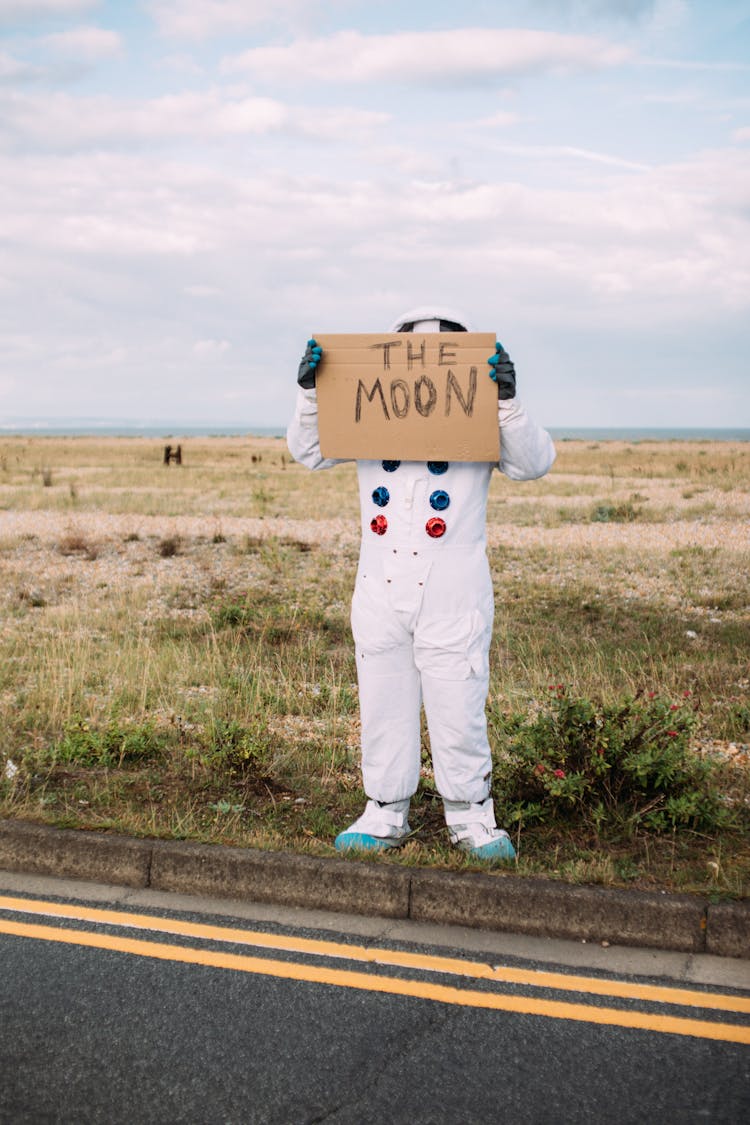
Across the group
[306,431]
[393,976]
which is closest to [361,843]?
[393,976]

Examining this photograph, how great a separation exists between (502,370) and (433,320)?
1.65 ft

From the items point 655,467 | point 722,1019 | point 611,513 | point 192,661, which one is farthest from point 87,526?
point 655,467

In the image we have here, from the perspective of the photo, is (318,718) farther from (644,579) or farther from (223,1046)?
(644,579)

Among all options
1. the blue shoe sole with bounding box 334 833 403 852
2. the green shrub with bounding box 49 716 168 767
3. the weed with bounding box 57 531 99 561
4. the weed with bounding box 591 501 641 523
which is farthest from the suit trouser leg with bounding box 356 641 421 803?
the weed with bounding box 591 501 641 523

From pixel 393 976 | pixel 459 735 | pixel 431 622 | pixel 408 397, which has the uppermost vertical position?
pixel 408 397

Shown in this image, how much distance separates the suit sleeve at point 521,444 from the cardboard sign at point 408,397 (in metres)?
0.08

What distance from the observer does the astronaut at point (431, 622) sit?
4121 millimetres

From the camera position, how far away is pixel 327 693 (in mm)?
7223

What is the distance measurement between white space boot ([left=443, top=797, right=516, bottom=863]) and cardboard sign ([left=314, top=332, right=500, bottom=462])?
4.59ft

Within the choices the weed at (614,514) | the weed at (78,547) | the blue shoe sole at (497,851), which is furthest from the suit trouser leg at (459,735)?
the weed at (614,514)

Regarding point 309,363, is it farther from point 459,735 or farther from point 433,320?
point 459,735

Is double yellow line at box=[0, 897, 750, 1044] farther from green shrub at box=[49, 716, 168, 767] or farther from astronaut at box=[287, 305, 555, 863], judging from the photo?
green shrub at box=[49, 716, 168, 767]

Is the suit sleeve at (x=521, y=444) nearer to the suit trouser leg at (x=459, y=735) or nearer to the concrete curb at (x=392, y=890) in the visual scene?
the suit trouser leg at (x=459, y=735)

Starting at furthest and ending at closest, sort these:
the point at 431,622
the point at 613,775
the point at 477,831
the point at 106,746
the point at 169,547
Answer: the point at 169,547 → the point at 106,746 → the point at 613,775 → the point at 477,831 → the point at 431,622
